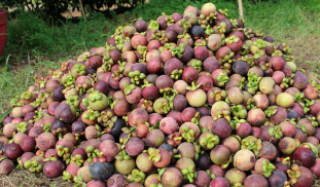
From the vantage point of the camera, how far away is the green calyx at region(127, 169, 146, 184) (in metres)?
2.24

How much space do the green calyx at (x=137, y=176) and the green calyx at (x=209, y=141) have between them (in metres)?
0.55

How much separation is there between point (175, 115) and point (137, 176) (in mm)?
671

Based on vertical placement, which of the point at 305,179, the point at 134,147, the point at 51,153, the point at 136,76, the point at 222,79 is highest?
the point at 136,76

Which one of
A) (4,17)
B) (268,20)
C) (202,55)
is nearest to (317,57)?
(268,20)

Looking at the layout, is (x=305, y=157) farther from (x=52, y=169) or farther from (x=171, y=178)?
(x=52, y=169)

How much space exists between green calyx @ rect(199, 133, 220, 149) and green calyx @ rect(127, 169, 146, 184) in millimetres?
547

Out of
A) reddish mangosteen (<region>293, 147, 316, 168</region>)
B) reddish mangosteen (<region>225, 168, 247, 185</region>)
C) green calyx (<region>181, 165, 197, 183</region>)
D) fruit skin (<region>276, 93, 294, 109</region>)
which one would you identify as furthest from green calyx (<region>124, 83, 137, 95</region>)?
reddish mangosteen (<region>293, 147, 316, 168</region>)

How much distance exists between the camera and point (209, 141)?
2.31 metres

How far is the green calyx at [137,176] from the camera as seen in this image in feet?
7.34

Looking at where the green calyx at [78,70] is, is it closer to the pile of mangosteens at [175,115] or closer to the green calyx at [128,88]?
the pile of mangosteens at [175,115]

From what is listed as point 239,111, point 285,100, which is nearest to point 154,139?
point 239,111

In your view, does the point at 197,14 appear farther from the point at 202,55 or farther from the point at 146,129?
the point at 146,129

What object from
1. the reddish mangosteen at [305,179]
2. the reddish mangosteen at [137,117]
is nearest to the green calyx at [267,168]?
the reddish mangosteen at [305,179]

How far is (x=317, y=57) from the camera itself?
4637 millimetres
